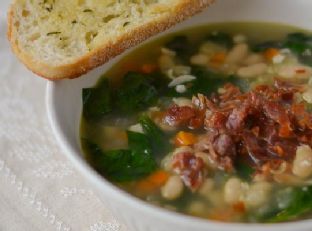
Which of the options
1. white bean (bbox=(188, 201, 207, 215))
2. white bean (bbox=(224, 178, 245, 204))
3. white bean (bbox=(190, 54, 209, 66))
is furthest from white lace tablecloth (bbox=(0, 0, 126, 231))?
white bean (bbox=(190, 54, 209, 66))

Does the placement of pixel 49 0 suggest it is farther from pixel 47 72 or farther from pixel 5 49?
pixel 5 49

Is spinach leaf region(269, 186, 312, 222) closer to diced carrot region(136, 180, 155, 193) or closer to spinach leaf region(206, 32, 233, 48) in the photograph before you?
diced carrot region(136, 180, 155, 193)

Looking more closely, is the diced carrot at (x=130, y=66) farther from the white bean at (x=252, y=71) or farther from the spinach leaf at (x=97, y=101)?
the white bean at (x=252, y=71)

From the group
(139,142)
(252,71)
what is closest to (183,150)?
(139,142)

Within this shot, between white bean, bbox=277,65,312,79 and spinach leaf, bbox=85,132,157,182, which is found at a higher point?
white bean, bbox=277,65,312,79

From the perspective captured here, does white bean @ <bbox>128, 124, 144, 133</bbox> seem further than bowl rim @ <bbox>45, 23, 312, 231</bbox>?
Yes
